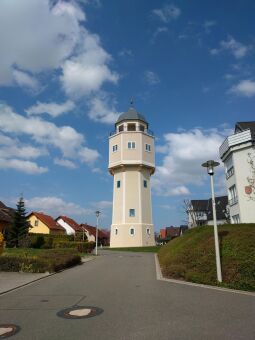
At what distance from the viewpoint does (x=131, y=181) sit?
51875mm

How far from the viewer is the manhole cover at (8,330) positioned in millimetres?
6914

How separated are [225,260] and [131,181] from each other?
3785 cm

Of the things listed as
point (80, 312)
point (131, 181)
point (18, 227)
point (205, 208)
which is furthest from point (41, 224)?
point (80, 312)

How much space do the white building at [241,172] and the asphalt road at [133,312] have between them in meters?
18.0

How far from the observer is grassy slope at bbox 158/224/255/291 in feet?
41.8

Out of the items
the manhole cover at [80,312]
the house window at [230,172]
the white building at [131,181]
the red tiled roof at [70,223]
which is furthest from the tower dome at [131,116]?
the manhole cover at [80,312]

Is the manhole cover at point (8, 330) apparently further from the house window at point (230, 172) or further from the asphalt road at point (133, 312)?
the house window at point (230, 172)

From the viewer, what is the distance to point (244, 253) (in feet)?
44.9

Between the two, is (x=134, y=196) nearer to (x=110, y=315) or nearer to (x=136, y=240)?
(x=136, y=240)

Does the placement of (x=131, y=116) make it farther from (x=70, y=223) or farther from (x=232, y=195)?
(x=70, y=223)

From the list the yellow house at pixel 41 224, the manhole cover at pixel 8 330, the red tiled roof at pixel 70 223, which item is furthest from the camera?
the red tiled roof at pixel 70 223

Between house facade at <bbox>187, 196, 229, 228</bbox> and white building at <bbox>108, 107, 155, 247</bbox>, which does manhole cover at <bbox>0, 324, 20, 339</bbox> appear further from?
house facade at <bbox>187, 196, 229, 228</bbox>

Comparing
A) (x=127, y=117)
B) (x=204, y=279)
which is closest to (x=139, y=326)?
(x=204, y=279)

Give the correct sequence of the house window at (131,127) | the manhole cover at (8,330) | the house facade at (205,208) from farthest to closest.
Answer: the house facade at (205,208)
the house window at (131,127)
the manhole cover at (8,330)
